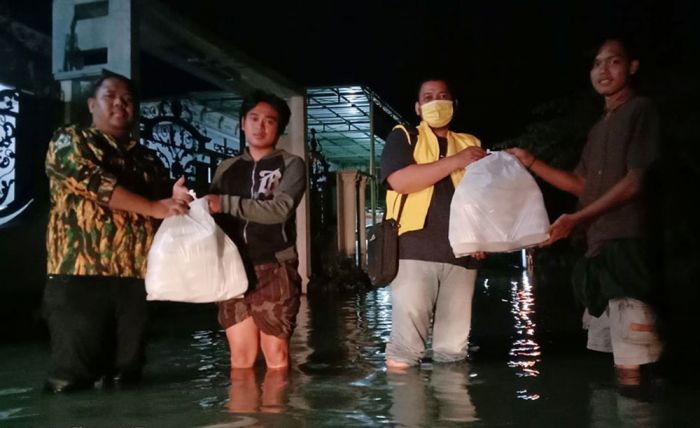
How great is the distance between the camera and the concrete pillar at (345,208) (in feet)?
44.0

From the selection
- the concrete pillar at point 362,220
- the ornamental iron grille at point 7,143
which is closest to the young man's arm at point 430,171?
the ornamental iron grille at point 7,143

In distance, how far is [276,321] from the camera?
3998mm

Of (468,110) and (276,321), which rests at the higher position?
(468,110)

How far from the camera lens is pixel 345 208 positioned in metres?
13.5

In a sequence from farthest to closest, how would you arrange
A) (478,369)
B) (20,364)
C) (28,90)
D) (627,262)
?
(28,90) → (20,364) → (478,369) → (627,262)

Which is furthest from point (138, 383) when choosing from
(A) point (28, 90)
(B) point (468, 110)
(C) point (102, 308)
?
(B) point (468, 110)

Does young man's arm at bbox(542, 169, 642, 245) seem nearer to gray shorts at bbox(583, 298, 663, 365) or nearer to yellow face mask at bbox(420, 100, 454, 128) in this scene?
gray shorts at bbox(583, 298, 663, 365)

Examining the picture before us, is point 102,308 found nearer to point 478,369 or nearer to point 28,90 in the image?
point 478,369

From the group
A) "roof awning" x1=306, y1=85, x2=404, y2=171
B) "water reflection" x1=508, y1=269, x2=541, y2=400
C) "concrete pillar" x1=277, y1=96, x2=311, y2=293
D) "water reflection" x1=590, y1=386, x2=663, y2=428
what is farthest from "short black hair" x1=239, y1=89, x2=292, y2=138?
"roof awning" x1=306, y1=85, x2=404, y2=171

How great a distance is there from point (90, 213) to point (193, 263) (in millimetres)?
616

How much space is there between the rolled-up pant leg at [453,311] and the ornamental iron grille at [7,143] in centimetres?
460

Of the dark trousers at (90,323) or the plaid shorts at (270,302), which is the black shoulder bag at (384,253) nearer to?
the plaid shorts at (270,302)

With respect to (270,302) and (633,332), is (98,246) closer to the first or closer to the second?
(270,302)

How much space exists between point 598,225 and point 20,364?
13.0 ft
